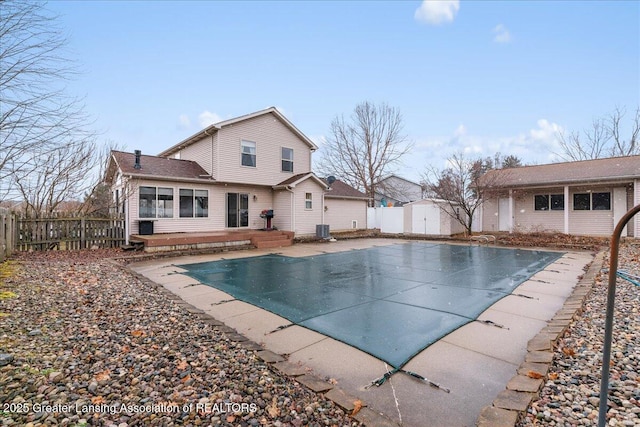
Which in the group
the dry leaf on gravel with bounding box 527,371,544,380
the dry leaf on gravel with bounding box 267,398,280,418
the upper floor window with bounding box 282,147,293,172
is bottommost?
the dry leaf on gravel with bounding box 267,398,280,418

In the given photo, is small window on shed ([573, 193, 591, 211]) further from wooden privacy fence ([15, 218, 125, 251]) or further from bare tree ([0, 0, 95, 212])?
wooden privacy fence ([15, 218, 125, 251])

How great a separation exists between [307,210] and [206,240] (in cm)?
574

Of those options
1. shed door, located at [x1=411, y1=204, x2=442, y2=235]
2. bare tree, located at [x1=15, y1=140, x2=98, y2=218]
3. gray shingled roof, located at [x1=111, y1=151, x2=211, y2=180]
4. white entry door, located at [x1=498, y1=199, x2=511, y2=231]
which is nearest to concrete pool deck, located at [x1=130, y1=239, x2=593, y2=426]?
gray shingled roof, located at [x1=111, y1=151, x2=211, y2=180]

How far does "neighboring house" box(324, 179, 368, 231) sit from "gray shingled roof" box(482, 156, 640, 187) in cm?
754

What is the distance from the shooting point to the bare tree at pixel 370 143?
84.3 feet

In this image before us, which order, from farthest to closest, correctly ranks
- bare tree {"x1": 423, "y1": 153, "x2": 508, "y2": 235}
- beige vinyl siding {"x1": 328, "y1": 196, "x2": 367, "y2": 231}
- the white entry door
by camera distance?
1. beige vinyl siding {"x1": 328, "y1": 196, "x2": 367, "y2": 231}
2. the white entry door
3. bare tree {"x1": 423, "y1": 153, "x2": 508, "y2": 235}

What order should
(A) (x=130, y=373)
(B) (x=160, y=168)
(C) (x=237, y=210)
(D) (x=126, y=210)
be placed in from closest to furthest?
(A) (x=130, y=373) → (D) (x=126, y=210) → (B) (x=160, y=168) → (C) (x=237, y=210)

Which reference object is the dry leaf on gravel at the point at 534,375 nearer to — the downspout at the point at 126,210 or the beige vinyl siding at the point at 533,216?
the downspout at the point at 126,210

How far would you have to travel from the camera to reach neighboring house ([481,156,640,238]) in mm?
13695

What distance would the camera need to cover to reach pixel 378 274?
725 cm

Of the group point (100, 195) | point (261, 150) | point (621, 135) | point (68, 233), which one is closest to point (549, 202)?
point (621, 135)

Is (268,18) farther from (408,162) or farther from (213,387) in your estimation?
(408,162)

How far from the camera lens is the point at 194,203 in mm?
13070

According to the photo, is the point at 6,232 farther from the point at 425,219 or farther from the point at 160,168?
the point at 425,219
